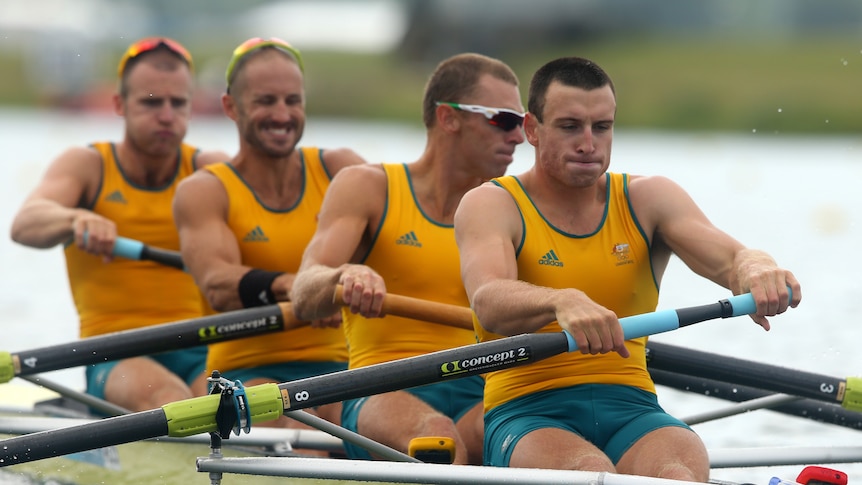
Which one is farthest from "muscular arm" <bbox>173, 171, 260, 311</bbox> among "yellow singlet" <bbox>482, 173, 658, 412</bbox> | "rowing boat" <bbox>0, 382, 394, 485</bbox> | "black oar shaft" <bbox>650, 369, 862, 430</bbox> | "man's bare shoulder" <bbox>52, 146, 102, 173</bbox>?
"black oar shaft" <bbox>650, 369, 862, 430</bbox>

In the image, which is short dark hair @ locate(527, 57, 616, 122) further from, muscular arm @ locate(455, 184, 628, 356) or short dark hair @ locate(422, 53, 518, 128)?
short dark hair @ locate(422, 53, 518, 128)

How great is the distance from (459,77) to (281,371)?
5.33ft

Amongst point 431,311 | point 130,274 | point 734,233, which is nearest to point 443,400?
point 431,311

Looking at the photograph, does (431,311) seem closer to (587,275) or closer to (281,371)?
(587,275)

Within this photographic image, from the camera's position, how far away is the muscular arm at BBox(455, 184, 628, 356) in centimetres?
421

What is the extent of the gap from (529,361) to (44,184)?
359 cm

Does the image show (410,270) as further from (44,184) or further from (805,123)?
(805,123)

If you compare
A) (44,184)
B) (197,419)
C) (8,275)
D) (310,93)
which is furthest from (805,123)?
(197,419)

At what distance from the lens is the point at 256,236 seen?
20.5 ft

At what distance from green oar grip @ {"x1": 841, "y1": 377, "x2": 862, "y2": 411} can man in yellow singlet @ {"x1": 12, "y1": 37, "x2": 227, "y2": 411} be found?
3.21 m

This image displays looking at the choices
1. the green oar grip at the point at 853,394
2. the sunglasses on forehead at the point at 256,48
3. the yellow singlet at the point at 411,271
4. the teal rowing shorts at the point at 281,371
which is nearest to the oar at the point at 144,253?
the teal rowing shorts at the point at 281,371

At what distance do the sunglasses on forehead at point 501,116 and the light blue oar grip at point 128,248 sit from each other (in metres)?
2.12

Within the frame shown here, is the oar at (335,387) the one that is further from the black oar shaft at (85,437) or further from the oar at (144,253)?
the oar at (144,253)

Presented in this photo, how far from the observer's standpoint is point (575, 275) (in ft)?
15.5
